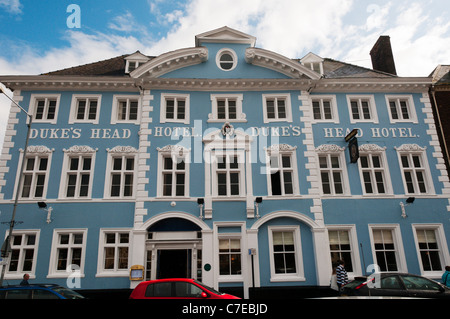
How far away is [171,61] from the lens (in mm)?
18594

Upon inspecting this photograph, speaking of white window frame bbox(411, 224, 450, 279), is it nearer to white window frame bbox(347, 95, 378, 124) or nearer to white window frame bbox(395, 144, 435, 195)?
white window frame bbox(395, 144, 435, 195)

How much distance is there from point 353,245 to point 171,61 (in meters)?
15.0

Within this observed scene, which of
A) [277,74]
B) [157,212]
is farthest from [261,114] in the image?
[157,212]

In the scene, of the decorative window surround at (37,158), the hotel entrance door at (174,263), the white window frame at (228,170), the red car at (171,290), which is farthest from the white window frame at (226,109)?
the red car at (171,290)

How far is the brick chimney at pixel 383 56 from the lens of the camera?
70.7 feet

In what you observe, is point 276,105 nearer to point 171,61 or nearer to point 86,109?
point 171,61

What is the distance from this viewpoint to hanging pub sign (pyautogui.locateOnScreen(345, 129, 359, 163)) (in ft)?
55.2

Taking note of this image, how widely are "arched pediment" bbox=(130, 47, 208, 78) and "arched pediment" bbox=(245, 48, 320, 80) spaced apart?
294 cm

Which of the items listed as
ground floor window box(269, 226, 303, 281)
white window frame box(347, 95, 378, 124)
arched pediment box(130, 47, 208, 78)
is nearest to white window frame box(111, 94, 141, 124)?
arched pediment box(130, 47, 208, 78)

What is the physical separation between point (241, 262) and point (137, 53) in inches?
582

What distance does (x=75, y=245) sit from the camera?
15.9 metres

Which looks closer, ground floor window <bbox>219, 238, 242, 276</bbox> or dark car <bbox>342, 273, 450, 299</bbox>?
dark car <bbox>342, 273, 450, 299</bbox>

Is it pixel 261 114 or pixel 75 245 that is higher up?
pixel 261 114
